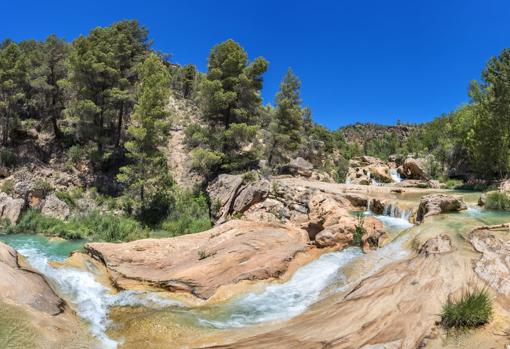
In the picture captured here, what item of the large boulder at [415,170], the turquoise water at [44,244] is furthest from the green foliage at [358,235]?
the large boulder at [415,170]

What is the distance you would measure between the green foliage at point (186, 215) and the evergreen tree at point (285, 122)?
13080 mm

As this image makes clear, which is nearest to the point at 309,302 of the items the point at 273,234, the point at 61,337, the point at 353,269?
the point at 353,269

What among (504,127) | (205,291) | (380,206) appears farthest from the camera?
(504,127)

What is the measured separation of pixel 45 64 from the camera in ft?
117

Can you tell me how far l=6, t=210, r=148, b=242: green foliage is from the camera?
902 inches

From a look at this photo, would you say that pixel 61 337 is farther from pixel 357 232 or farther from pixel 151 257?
pixel 357 232

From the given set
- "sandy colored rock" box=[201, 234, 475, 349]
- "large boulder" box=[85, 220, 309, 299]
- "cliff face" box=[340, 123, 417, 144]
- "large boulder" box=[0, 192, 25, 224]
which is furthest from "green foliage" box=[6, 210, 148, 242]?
"cliff face" box=[340, 123, 417, 144]

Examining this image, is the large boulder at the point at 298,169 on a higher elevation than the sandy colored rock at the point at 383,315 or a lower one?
higher

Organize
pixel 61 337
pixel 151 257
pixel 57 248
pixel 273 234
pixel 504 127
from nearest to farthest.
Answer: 1. pixel 61 337
2. pixel 151 257
3. pixel 273 234
4. pixel 57 248
5. pixel 504 127

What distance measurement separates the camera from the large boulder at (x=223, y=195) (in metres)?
25.1

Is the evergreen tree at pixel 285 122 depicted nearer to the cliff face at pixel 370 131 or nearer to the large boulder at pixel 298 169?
the large boulder at pixel 298 169

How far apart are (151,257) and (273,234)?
4880 millimetres

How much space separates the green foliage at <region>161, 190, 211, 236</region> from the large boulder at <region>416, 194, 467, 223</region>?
1324 cm

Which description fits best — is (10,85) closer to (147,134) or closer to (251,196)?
(147,134)
